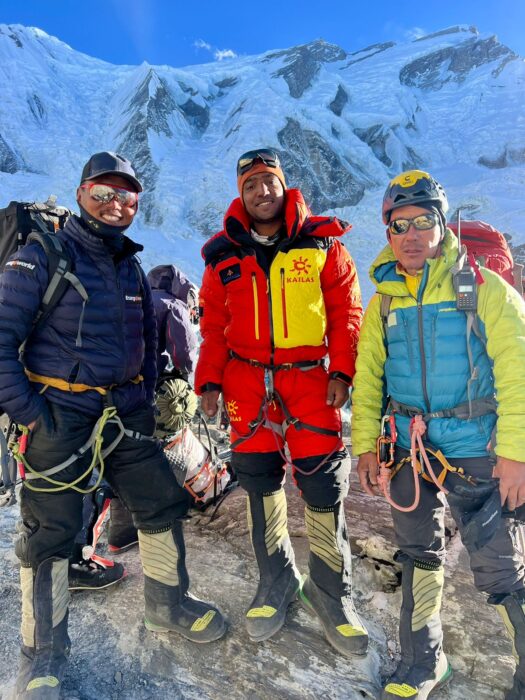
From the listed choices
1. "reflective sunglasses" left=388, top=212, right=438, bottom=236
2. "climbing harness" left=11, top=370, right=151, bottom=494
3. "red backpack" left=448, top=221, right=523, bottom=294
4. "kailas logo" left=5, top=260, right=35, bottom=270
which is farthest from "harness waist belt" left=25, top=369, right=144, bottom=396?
"red backpack" left=448, top=221, right=523, bottom=294

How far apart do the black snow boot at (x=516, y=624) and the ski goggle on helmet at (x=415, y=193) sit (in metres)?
2.12

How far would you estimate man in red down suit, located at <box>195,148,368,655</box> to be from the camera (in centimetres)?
292

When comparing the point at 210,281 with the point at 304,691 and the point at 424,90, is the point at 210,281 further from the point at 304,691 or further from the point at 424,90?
the point at 424,90

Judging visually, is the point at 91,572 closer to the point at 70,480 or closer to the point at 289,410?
the point at 70,480

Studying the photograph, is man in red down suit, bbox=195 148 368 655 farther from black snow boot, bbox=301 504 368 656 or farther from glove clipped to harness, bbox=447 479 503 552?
glove clipped to harness, bbox=447 479 503 552

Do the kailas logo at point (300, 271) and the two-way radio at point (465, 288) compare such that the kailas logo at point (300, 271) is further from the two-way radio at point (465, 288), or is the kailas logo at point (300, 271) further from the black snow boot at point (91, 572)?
the black snow boot at point (91, 572)

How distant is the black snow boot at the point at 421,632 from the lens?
2445 millimetres

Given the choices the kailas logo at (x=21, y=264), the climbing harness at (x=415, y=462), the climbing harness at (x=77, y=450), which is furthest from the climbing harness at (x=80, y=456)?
the climbing harness at (x=415, y=462)

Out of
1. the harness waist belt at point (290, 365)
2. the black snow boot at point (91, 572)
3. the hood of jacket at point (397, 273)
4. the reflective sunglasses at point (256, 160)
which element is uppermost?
the reflective sunglasses at point (256, 160)

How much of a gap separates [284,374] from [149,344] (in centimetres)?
104

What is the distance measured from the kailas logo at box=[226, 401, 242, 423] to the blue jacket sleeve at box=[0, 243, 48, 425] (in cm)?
119

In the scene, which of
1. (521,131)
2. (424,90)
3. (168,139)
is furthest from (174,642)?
(424,90)

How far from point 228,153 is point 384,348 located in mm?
61566

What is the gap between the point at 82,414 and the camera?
2.71m
